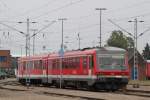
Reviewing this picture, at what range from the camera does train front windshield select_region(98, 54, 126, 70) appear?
4050 cm

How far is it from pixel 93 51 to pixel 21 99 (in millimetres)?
10810

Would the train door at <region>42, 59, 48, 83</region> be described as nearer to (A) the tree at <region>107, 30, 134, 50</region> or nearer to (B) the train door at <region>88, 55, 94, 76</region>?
(B) the train door at <region>88, 55, 94, 76</region>

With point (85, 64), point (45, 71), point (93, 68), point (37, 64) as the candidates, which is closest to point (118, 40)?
point (37, 64)

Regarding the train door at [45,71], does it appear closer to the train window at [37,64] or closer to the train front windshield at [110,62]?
the train window at [37,64]

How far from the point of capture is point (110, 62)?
40719mm

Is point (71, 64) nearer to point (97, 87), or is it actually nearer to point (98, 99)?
point (97, 87)

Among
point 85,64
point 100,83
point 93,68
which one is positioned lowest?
point 100,83

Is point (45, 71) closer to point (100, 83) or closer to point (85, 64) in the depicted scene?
point (85, 64)

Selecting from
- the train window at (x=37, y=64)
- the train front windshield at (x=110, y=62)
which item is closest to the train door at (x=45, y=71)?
the train window at (x=37, y=64)

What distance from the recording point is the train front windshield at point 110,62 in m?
40.5

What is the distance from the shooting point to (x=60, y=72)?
156 feet

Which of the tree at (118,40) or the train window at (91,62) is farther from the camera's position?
the tree at (118,40)

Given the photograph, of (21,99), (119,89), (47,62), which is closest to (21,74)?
(47,62)

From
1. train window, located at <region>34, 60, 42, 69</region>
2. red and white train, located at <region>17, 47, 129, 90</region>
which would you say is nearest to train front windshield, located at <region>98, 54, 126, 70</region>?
red and white train, located at <region>17, 47, 129, 90</region>
